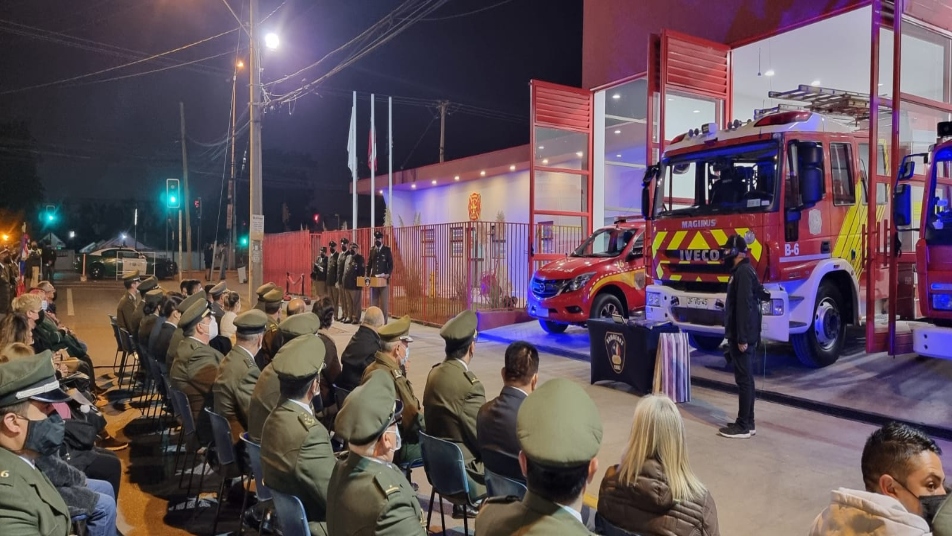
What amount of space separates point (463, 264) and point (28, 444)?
503 inches

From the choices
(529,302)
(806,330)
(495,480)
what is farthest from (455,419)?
(529,302)

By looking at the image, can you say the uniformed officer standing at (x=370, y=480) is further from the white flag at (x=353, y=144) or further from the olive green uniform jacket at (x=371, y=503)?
the white flag at (x=353, y=144)

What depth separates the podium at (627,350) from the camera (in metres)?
7.96

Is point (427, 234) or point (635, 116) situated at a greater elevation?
point (635, 116)

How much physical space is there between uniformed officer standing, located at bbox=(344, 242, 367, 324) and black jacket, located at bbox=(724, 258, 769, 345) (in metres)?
10.9

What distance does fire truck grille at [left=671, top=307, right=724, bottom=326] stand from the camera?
28.2 feet

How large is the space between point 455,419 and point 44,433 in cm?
227

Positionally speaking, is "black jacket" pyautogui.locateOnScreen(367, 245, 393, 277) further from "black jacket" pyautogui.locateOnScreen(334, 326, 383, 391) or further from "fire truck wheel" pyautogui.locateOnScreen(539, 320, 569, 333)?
"black jacket" pyautogui.locateOnScreen(334, 326, 383, 391)

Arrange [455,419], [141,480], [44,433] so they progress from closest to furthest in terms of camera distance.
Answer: [44,433] < [455,419] < [141,480]

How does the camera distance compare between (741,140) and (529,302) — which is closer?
(741,140)

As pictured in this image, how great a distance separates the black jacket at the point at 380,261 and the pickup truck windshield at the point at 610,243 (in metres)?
4.91

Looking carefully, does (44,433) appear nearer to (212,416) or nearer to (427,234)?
→ (212,416)

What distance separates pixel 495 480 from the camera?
3.54m

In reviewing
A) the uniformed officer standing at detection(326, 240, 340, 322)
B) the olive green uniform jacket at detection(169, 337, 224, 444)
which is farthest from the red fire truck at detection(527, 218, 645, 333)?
the olive green uniform jacket at detection(169, 337, 224, 444)
